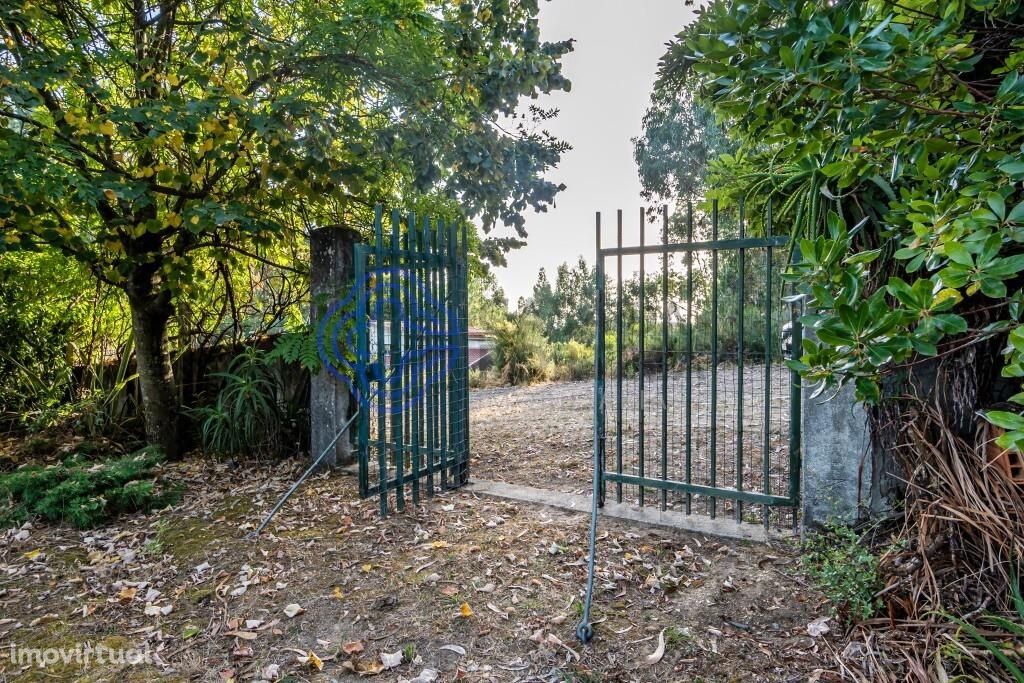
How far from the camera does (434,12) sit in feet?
13.7

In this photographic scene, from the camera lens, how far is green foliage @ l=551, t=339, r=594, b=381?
31.3 feet

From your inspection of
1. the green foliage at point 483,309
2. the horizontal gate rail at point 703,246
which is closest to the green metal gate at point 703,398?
the horizontal gate rail at point 703,246

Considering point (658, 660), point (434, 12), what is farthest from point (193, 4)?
point (658, 660)

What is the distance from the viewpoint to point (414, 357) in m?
3.31

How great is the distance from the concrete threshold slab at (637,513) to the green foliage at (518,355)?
17.7 ft

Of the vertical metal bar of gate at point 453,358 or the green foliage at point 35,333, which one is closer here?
the vertical metal bar of gate at point 453,358

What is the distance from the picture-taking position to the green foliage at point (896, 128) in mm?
1077

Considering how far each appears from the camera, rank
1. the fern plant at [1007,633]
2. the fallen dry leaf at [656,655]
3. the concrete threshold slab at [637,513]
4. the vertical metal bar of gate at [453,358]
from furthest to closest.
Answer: the vertical metal bar of gate at [453,358]
the concrete threshold slab at [637,513]
the fallen dry leaf at [656,655]
the fern plant at [1007,633]

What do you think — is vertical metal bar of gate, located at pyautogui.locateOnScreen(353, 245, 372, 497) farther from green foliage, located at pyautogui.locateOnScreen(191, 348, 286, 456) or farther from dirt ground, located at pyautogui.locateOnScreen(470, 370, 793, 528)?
green foliage, located at pyautogui.locateOnScreen(191, 348, 286, 456)

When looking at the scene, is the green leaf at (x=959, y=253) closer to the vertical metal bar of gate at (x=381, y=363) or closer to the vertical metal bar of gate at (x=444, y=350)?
the vertical metal bar of gate at (x=381, y=363)

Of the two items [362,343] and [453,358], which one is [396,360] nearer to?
[362,343]

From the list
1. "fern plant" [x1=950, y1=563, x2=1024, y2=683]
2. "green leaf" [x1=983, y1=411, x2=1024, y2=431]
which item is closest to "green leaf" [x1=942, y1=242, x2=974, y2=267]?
"green leaf" [x1=983, y1=411, x2=1024, y2=431]

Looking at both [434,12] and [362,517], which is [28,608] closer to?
[362,517]

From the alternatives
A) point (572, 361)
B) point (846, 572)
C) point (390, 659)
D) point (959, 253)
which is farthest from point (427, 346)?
point (572, 361)
